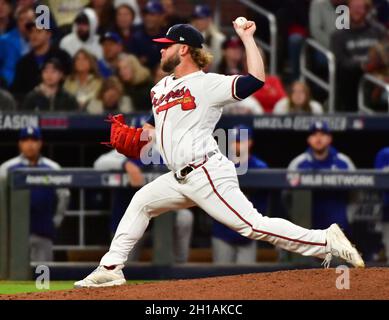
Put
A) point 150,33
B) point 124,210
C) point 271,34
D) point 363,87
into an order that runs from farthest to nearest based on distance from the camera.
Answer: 1. point 271,34
2. point 363,87
3. point 150,33
4. point 124,210

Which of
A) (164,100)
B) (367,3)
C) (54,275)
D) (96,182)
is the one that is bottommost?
(54,275)

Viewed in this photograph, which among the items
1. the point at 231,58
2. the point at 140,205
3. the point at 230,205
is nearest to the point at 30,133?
the point at 231,58

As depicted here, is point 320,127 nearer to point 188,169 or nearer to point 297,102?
point 297,102

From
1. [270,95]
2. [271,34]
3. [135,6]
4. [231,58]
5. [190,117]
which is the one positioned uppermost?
[135,6]

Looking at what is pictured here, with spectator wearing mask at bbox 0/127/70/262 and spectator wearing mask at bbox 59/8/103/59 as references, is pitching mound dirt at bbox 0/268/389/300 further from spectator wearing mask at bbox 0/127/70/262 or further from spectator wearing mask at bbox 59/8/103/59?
spectator wearing mask at bbox 59/8/103/59
